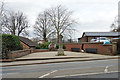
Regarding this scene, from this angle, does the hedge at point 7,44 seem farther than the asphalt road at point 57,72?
Yes

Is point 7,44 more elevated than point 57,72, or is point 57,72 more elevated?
point 7,44

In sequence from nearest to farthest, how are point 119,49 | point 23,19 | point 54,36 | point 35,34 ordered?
point 119,49, point 54,36, point 23,19, point 35,34

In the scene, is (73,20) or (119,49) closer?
(119,49)

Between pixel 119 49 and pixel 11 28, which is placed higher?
pixel 11 28

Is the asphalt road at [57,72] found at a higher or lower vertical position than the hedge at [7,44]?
lower

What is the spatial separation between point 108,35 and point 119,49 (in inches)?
1108

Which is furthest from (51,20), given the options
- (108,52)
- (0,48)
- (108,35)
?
(0,48)

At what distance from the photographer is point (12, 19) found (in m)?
45.0

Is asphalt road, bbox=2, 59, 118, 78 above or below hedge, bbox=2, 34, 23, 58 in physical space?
below

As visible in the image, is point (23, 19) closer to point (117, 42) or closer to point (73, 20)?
point (73, 20)

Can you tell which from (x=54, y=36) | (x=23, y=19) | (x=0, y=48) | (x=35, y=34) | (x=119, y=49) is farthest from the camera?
(x=35, y=34)

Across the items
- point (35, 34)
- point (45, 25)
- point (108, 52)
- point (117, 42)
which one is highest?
point (45, 25)

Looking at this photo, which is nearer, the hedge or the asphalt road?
the asphalt road

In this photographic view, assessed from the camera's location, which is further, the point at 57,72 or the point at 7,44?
the point at 7,44
